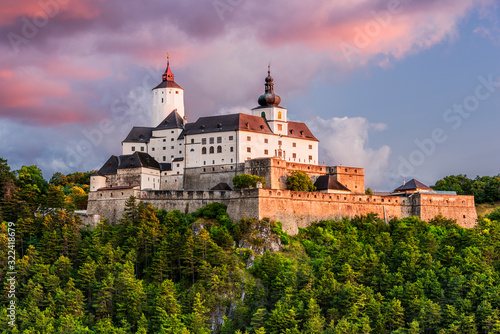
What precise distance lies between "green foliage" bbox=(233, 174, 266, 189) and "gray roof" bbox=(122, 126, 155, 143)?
14.5m

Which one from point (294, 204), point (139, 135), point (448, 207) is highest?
point (139, 135)

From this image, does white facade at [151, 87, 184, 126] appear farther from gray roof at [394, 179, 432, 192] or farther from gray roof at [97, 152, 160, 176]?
gray roof at [394, 179, 432, 192]

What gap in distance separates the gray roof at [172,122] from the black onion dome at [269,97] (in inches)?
353

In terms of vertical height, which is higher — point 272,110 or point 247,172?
point 272,110

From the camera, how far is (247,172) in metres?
81.3

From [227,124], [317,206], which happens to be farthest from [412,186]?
[227,124]

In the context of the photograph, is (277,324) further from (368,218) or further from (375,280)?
(368,218)

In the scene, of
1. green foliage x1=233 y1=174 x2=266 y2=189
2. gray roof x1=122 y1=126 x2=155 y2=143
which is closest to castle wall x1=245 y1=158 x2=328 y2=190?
green foliage x1=233 y1=174 x2=266 y2=189

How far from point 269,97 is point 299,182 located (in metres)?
13.0

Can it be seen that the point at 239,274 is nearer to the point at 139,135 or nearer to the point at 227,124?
the point at 227,124

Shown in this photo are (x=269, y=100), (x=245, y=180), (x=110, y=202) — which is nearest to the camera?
(x=245, y=180)

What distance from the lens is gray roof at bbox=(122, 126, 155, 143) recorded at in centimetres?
8900

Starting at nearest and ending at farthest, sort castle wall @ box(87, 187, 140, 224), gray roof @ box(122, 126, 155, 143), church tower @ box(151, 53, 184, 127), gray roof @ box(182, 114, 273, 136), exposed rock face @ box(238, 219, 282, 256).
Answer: exposed rock face @ box(238, 219, 282, 256), castle wall @ box(87, 187, 140, 224), gray roof @ box(182, 114, 273, 136), gray roof @ box(122, 126, 155, 143), church tower @ box(151, 53, 184, 127)

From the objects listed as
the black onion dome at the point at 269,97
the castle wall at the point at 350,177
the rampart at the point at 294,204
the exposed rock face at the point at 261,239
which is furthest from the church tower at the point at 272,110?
the exposed rock face at the point at 261,239
